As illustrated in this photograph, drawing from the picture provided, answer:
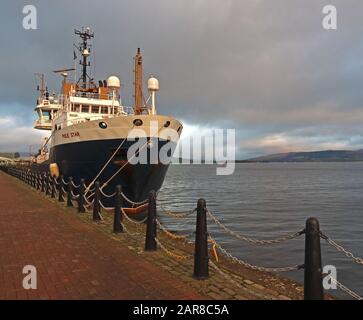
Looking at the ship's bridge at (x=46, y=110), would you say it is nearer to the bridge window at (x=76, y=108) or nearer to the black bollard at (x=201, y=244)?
the bridge window at (x=76, y=108)

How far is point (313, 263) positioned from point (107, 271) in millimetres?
3330

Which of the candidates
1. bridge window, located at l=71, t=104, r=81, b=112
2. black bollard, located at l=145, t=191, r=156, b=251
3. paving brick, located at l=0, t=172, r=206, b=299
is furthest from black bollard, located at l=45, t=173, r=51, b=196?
black bollard, located at l=145, t=191, r=156, b=251

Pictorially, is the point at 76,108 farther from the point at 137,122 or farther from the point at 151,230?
the point at 151,230

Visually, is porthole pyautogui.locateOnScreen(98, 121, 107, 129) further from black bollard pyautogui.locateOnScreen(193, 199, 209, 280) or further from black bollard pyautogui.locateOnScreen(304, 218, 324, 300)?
black bollard pyautogui.locateOnScreen(304, 218, 324, 300)

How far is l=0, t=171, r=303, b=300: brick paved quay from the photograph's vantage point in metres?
5.07

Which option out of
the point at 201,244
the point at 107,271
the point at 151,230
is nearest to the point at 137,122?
the point at 151,230

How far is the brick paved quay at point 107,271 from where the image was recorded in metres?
5.07

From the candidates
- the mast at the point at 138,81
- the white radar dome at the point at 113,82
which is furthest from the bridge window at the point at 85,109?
the mast at the point at 138,81

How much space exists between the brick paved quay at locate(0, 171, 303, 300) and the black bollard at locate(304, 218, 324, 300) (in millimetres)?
890

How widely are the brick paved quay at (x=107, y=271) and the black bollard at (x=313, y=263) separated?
0.89m

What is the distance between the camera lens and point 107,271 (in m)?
5.97

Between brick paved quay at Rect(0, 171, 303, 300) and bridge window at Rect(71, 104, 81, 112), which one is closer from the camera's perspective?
brick paved quay at Rect(0, 171, 303, 300)
